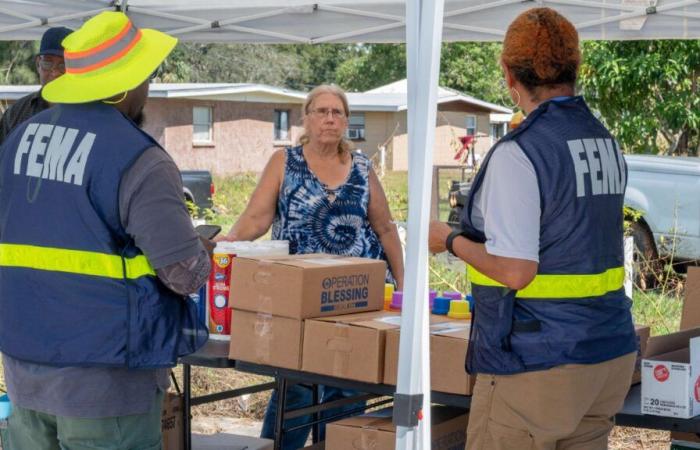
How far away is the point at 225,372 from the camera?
6551mm

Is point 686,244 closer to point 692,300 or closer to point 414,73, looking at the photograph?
point 692,300

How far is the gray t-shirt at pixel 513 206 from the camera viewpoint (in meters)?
2.46

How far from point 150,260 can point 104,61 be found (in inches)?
20.1

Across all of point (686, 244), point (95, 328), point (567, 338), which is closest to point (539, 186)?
point (567, 338)

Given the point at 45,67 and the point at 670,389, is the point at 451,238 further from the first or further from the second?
the point at 45,67

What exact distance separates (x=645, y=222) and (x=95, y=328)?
7.52m

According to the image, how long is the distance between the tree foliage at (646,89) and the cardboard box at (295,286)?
8413mm

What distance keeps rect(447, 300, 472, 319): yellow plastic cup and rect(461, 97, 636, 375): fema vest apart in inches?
37.8

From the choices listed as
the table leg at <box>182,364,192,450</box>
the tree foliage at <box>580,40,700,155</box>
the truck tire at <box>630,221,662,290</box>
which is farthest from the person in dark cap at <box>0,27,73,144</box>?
the tree foliage at <box>580,40,700,155</box>

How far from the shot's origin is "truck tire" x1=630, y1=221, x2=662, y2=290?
796cm

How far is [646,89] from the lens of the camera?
1171 centimetres

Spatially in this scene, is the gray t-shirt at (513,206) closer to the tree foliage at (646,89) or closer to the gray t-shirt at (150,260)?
the gray t-shirt at (150,260)

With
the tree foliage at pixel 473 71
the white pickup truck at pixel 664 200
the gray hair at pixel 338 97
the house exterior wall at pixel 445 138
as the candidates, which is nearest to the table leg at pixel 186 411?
the gray hair at pixel 338 97

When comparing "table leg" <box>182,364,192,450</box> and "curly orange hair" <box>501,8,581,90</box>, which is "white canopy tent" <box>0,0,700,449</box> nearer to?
"table leg" <box>182,364,192,450</box>
